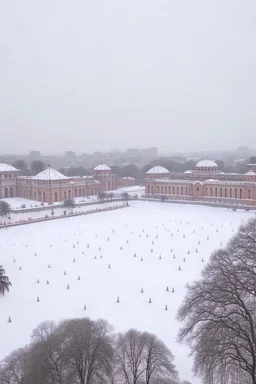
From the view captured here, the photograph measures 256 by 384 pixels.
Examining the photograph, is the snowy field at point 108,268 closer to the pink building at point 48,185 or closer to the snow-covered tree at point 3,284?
the snow-covered tree at point 3,284

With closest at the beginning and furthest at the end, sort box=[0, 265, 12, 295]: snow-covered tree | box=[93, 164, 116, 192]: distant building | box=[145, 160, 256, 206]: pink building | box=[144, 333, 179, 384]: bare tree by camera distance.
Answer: box=[144, 333, 179, 384]: bare tree, box=[0, 265, 12, 295]: snow-covered tree, box=[145, 160, 256, 206]: pink building, box=[93, 164, 116, 192]: distant building

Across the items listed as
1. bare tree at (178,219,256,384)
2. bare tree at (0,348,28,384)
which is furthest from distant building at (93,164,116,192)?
bare tree at (0,348,28,384)

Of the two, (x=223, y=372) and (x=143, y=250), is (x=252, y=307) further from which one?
(x=143, y=250)

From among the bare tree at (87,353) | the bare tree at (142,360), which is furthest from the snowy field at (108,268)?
the bare tree at (87,353)

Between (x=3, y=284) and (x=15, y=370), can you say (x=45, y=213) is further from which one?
(x=15, y=370)

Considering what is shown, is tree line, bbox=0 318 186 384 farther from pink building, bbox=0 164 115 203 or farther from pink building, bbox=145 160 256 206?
pink building, bbox=0 164 115 203

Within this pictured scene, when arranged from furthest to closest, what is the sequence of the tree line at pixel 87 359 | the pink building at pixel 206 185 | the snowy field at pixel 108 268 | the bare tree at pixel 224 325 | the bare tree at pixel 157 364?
the pink building at pixel 206 185, the snowy field at pixel 108 268, the bare tree at pixel 157 364, the bare tree at pixel 224 325, the tree line at pixel 87 359

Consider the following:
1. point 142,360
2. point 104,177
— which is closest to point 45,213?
point 104,177
